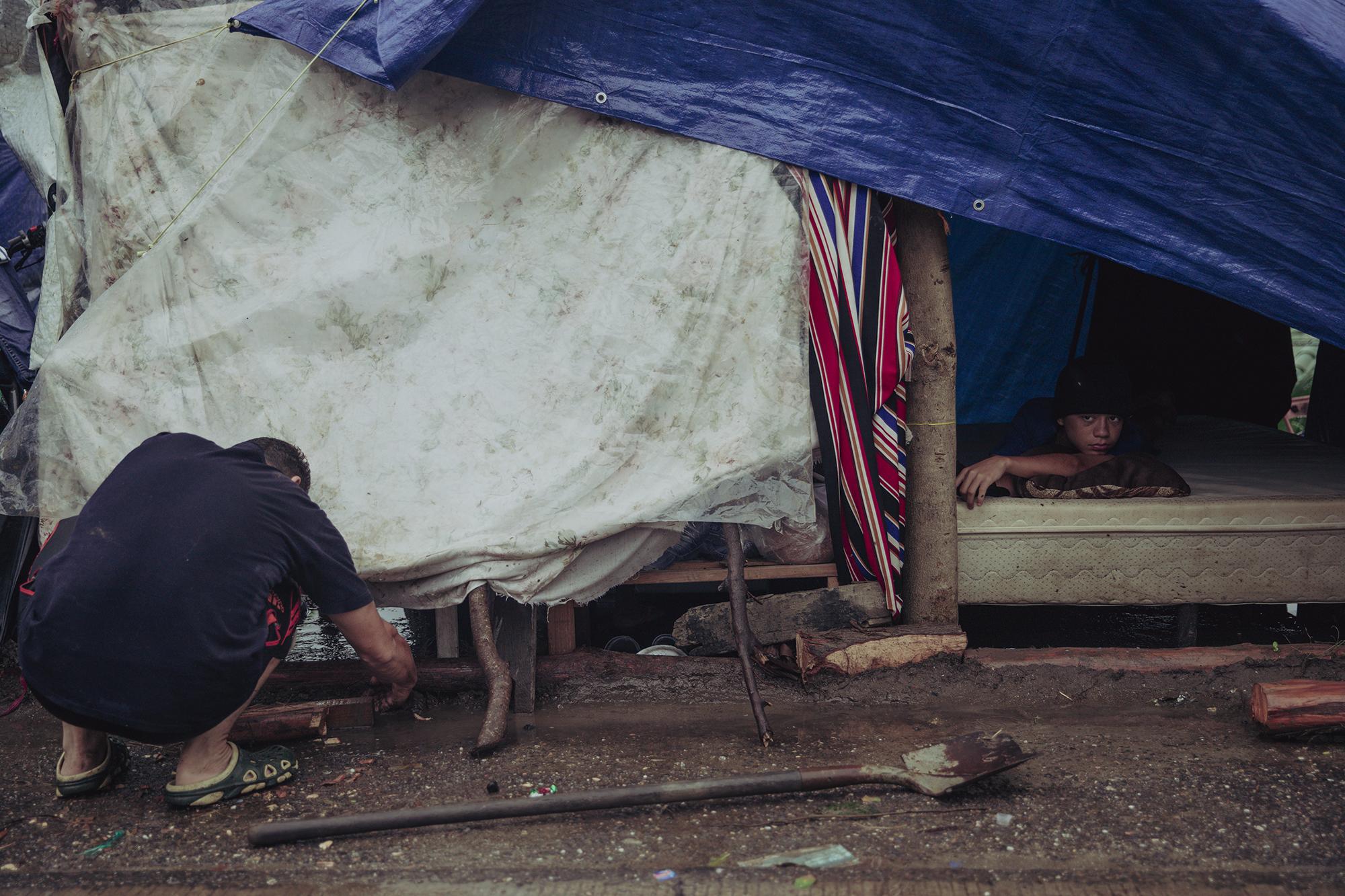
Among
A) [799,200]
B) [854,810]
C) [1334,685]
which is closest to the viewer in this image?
[854,810]

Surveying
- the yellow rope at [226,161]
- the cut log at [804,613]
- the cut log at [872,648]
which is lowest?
the cut log at [872,648]

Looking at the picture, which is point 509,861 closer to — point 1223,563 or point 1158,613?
point 1223,563

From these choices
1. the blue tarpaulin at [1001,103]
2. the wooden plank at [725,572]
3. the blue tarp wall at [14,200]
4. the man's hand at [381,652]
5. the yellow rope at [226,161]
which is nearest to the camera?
the man's hand at [381,652]

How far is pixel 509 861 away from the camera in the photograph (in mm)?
2518

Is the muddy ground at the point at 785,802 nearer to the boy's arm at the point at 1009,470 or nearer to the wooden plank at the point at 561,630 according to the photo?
the wooden plank at the point at 561,630

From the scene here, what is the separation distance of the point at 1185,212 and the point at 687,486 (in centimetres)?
192

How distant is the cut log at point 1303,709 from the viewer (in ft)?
10.0

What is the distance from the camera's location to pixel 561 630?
384 cm

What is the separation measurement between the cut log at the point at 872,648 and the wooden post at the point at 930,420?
0.35 feet

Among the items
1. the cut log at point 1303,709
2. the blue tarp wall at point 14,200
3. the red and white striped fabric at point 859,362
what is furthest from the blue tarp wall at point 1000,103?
the blue tarp wall at point 14,200

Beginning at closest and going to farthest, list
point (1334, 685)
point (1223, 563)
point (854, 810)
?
point (854, 810) < point (1334, 685) < point (1223, 563)

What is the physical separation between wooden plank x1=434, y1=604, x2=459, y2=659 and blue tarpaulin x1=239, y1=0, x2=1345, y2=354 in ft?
6.42

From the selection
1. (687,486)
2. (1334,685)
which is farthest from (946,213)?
(1334,685)

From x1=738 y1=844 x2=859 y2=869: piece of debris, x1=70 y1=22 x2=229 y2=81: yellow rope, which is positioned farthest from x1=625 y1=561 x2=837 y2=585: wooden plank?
x1=70 y1=22 x2=229 y2=81: yellow rope
